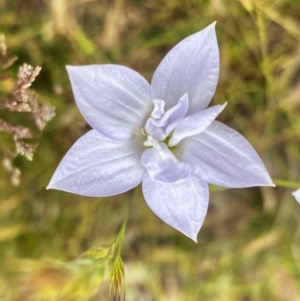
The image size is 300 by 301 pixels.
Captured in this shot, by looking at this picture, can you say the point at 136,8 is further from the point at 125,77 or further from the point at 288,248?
the point at 288,248

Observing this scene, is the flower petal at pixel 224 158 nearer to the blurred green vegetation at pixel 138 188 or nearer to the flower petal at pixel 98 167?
the flower petal at pixel 98 167

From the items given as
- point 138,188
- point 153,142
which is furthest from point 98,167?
point 138,188

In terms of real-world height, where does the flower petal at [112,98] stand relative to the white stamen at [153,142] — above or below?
above

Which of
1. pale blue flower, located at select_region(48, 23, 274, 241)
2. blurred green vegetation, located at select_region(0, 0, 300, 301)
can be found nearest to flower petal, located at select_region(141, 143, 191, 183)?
pale blue flower, located at select_region(48, 23, 274, 241)

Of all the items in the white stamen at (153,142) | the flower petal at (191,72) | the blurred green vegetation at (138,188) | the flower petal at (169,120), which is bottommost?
the blurred green vegetation at (138,188)

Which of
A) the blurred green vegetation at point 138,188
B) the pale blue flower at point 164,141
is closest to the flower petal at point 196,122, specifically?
the pale blue flower at point 164,141

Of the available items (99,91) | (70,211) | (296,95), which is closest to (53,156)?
(70,211)

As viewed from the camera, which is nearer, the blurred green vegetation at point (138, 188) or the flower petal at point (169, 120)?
the flower petal at point (169, 120)

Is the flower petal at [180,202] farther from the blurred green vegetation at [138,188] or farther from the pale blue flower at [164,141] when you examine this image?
the blurred green vegetation at [138,188]
